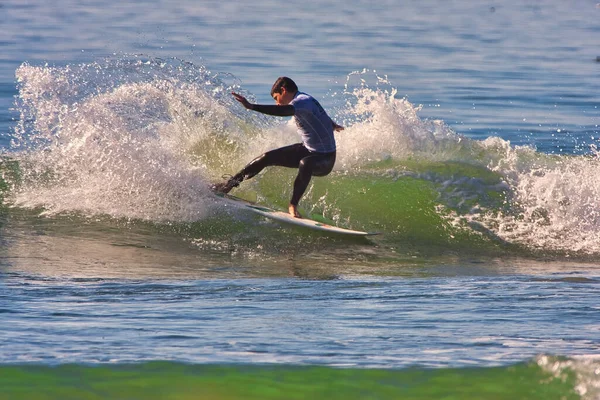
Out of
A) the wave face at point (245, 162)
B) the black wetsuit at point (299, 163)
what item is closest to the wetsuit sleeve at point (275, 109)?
the black wetsuit at point (299, 163)

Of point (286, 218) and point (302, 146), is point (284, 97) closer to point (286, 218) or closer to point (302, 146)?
point (302, 146)

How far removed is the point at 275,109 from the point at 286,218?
1.44m

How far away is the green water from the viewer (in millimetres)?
5441

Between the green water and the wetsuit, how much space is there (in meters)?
5.10

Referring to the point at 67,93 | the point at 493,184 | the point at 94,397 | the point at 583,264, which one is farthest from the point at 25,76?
the point at 94,397

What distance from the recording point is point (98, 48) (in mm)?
26484

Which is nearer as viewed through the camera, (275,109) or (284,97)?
(275,109)

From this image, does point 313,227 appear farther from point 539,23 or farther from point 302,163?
point 539,23

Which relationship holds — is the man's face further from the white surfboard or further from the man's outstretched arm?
the white surfboard

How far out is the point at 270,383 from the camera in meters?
5.59

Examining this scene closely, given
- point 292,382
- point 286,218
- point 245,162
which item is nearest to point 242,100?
point 286,218

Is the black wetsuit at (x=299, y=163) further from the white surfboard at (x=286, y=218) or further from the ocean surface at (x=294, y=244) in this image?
the ocean surface at (x=294, y=244)

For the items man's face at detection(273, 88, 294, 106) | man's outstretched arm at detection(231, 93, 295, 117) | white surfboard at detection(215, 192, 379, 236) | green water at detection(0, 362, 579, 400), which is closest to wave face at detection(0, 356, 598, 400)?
green water at detection(0, 362, 579, 400)

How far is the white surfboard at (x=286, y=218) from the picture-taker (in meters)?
10.7
